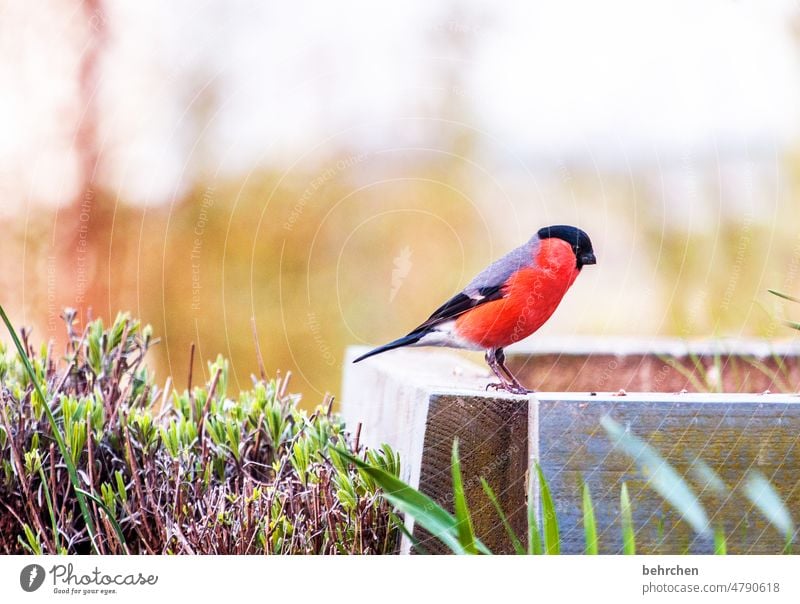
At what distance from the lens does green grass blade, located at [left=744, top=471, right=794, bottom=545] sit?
2.76ft

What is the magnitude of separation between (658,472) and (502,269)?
0.27 m

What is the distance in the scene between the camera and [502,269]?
3.03 ft

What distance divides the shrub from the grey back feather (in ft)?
0.67

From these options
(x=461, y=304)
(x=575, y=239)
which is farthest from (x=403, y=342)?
(x=575, y=239)

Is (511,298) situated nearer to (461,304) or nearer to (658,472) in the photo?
(461,304)

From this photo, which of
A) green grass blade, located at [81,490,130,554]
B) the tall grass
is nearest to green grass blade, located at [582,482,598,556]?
the tall grass

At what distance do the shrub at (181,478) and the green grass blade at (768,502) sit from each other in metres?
0.36

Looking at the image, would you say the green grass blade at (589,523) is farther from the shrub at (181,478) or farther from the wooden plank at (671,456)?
the shrub at (181,478)

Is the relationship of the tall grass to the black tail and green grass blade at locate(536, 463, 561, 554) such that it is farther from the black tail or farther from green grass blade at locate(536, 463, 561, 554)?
the black tail

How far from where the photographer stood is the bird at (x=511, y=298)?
0.91 metres

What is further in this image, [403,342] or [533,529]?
[403,342]

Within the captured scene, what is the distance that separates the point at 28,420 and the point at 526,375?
719 millimetres

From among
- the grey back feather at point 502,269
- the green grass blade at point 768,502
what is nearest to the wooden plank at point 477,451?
the grey back feather at point 502,269
